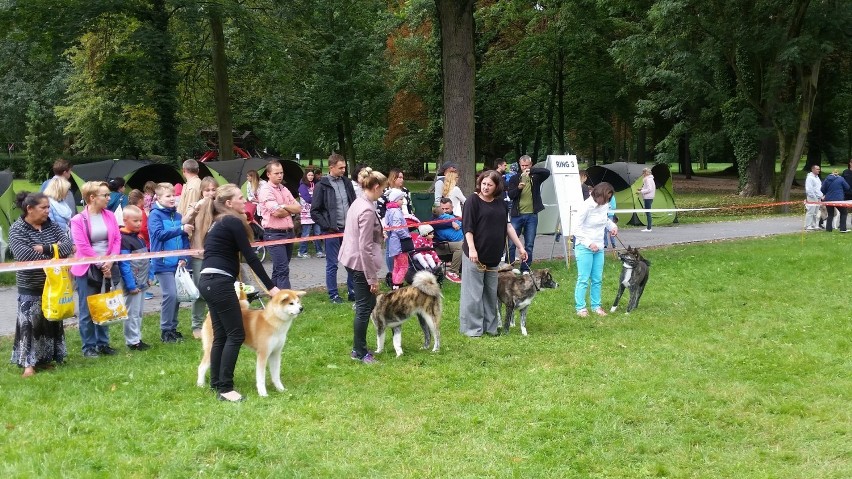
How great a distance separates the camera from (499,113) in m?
37.0

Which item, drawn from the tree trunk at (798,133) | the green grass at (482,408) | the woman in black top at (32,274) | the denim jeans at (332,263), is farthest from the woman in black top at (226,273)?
the tree trunk at (798,133)

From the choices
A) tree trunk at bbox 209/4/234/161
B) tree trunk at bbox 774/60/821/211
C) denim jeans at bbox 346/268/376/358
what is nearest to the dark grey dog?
denim jeans at bbox 346/268/376/358

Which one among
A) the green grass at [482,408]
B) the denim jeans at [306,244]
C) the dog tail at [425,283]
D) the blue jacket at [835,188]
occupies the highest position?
the blue jacket at [835,188]

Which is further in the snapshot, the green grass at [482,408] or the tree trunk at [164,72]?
the tree trunk at [164,72]

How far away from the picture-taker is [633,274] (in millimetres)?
10062

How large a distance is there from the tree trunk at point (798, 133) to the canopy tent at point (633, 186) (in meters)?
5.16

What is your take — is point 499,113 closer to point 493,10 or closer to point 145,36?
point 493,10

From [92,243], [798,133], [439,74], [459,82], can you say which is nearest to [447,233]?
[459,82]

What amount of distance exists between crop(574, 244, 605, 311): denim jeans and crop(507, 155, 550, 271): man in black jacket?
2833mm

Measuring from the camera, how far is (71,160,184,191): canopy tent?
59.4ft

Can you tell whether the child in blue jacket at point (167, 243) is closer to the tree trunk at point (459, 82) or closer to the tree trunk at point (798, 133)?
the tree trunk at point (459, 82)

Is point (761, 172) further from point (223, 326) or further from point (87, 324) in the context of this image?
point (223, 326)

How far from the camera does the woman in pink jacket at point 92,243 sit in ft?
25.4

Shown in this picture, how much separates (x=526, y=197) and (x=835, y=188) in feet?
36.3
